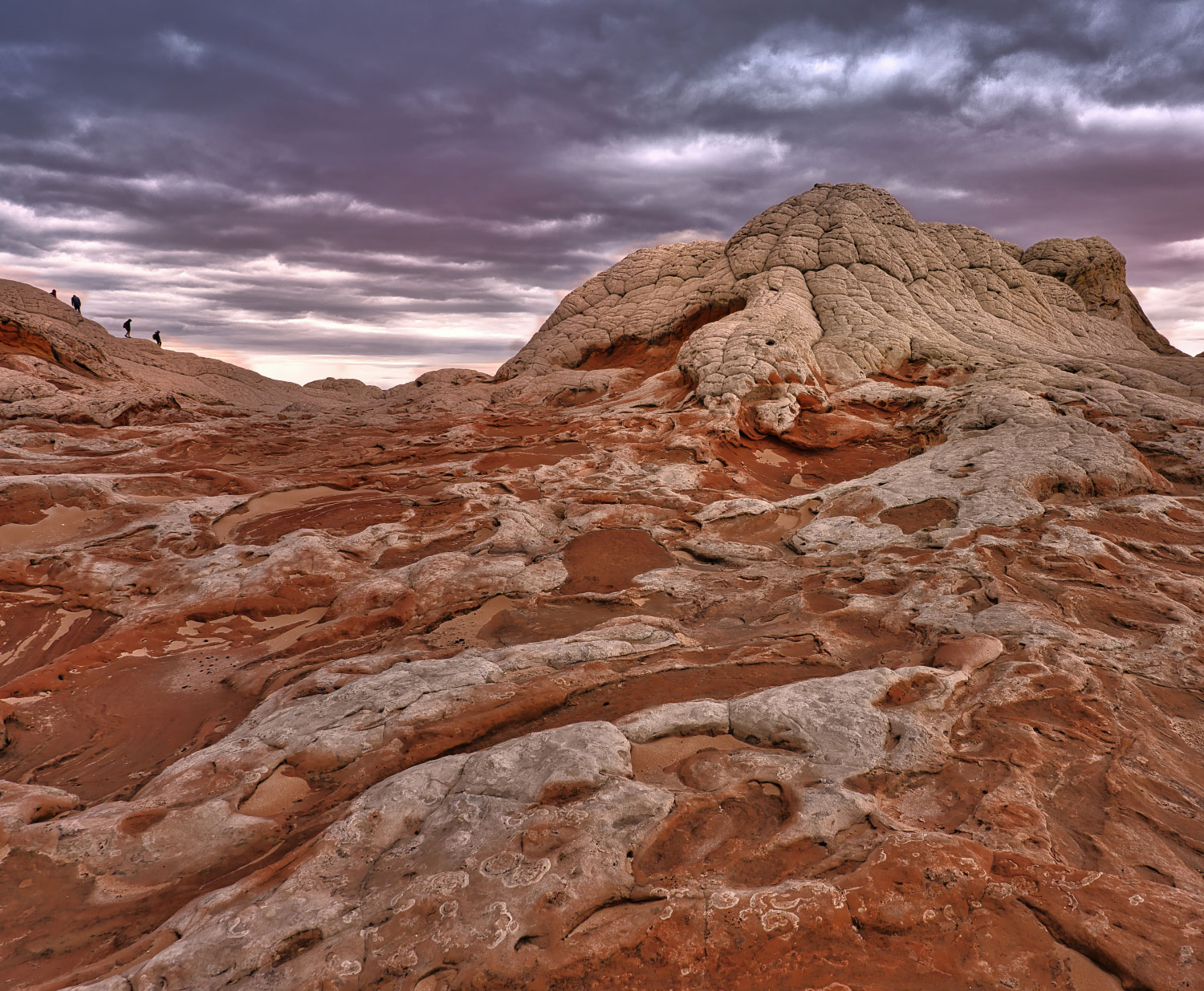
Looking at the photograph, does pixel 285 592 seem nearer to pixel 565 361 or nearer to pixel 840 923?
pixel 840 923

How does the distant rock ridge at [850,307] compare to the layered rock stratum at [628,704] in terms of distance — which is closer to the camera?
the layered rock stratum at [628,704]

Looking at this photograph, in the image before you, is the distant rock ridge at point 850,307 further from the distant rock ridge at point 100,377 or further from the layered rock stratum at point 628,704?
the distant rock ridge at point 100,377

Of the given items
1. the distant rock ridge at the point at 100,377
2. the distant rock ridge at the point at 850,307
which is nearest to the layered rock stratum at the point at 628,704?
the distant rock ridge at the point at 850,307

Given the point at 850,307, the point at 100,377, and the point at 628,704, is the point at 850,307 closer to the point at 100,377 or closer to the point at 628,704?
the point at 628,704

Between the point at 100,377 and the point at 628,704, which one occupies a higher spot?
the point at 100,377

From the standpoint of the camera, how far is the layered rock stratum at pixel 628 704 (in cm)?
231

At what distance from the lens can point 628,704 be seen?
4.29 m

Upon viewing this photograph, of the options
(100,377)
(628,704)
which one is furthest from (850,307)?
(100,377)

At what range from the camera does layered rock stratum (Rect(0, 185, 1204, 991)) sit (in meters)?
2.31

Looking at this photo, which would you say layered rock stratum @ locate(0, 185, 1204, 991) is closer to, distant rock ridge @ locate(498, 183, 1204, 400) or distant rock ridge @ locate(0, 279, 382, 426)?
distant rock ridge @ locate(498, 183, 1204, 400)

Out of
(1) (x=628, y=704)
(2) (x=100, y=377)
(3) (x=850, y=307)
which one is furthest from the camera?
(2) (x=100, y=377)

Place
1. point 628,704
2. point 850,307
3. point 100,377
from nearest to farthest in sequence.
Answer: point 628,704 → point 850,307 → point 100,377

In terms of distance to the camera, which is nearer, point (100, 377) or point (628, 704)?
point (628, 704)

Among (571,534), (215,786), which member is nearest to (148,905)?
(215,786)
